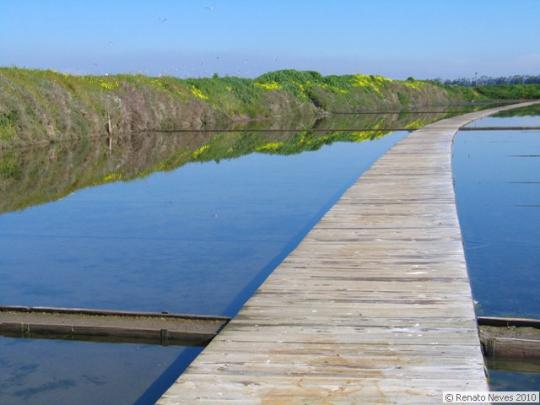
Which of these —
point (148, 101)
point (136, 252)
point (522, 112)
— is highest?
point (148, 101)

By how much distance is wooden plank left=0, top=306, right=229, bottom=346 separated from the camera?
17.5ft

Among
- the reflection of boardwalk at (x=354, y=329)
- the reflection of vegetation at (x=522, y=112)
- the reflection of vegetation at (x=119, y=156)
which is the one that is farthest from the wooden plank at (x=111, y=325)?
the reflection of vegetation at (x=522, y=112)

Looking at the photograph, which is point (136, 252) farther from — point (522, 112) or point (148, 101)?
point (522, 112)

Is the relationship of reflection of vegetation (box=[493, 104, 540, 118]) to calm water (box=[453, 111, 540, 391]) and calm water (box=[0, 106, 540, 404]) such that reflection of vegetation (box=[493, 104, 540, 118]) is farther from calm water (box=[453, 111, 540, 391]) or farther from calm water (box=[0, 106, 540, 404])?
calm water (box=[0, 106, 540, 404])

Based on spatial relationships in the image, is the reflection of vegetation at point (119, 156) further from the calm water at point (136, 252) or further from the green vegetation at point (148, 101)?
the green vegetation at point (148, 101)

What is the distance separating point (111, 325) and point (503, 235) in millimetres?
4922

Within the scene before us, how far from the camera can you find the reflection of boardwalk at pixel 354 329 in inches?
143

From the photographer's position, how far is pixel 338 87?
59906mm

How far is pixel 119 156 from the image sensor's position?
19.0 metres

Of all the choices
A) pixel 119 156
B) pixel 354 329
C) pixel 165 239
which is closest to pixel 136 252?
pixel 165 239

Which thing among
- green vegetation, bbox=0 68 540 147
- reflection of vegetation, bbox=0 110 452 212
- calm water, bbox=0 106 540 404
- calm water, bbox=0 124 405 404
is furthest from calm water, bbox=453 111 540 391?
green vegetation, bbox=0 68 540 147

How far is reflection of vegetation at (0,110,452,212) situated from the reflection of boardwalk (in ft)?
20.5

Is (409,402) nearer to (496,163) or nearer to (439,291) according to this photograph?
(439,291)

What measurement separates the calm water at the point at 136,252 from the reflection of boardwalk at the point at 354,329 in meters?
0.72
